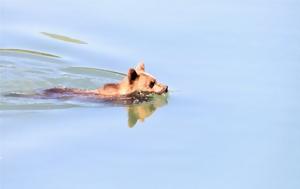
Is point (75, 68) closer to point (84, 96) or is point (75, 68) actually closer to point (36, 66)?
point (36, 66)

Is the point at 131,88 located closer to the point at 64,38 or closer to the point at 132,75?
the point at 132,75

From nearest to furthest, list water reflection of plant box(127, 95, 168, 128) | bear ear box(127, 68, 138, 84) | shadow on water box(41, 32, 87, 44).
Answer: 1. water reflection of plant box(127, 95, 168, 128)
2. bear ear box(127, 68, 138, 84)
3. shadow on water box(41, 32, 87, 44)

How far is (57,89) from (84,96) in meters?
0.32

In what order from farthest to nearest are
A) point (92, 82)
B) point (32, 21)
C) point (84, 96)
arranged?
point (32, 21)
point (92, 82)
point (84, 96)

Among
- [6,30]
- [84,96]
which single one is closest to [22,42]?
[6,30]

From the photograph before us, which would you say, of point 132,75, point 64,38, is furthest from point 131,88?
point 64,38

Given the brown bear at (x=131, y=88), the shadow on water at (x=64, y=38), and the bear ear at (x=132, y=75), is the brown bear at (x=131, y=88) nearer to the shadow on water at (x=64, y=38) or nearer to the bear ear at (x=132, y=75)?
the bear ear at (x=132, y=75)

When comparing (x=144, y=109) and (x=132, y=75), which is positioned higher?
(x=132, y=75)

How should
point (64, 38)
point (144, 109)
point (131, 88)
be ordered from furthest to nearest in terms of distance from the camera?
1. point (64, 38)
2. point (131, 88)
3. point (144, 109)

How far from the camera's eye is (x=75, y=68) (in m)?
10.0

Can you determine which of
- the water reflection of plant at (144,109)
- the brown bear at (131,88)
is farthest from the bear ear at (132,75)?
the water reflection of plant at (144,109)

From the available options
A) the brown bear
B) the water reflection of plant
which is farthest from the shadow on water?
the water reflection of plant

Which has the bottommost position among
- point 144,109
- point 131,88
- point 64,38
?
point 144,109

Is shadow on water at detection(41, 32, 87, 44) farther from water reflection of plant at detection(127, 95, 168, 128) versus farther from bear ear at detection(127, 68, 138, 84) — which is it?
water reflection of plant at detection(127, 95, 168, 128)
